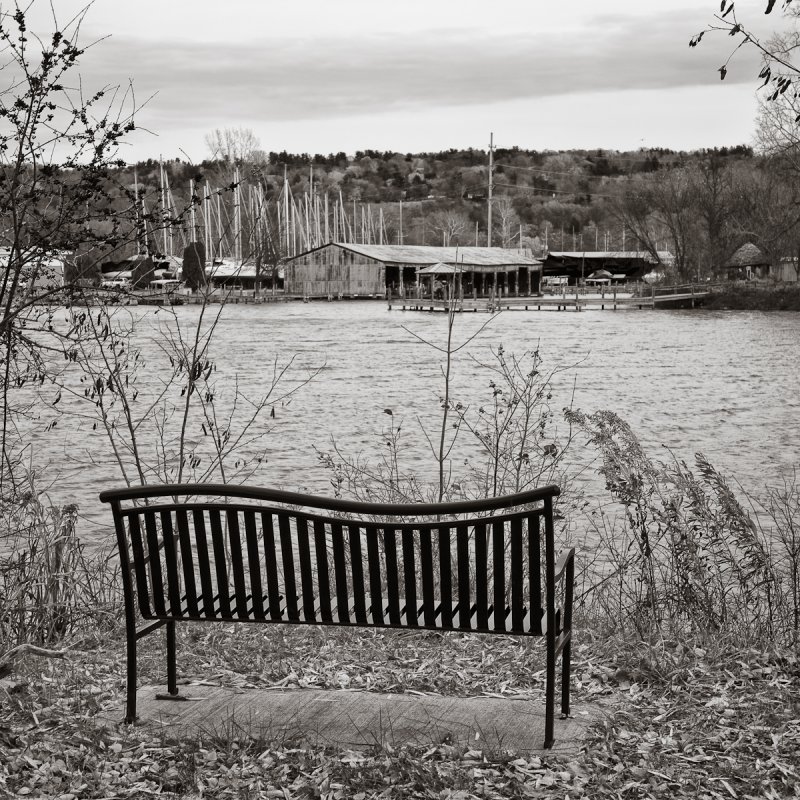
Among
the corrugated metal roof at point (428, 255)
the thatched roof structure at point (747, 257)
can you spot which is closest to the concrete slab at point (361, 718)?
the corrugated metal roof at point (428, 255)

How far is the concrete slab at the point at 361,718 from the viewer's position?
4.21 metres

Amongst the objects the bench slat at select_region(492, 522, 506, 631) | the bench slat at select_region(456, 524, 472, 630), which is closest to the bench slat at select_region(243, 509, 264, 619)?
the bench slat at select_region(456, 524, 472, 630)

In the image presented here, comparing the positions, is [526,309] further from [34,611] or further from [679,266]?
[34,611]

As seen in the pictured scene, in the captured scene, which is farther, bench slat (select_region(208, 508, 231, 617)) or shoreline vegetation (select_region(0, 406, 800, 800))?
bench slat (select_region(208, 508, 231, 617))

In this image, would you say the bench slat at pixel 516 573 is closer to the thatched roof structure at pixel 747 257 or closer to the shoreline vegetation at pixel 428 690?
the shoreline vegetation at pixel 428 690

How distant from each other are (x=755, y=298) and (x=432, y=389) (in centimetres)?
4716

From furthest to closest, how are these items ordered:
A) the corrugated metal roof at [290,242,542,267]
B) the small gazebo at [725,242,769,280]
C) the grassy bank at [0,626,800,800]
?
the corrugated metal roof at [290,242,542,267] → the small gazebo at [725,242,769,280] → the grassy bank at [0,626,800,800]

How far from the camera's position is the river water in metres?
18.2

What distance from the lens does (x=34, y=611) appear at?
6.70 metres

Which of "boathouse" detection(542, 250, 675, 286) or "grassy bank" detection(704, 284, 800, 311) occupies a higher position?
"boathouse" detection(542, 250, 675, 286)

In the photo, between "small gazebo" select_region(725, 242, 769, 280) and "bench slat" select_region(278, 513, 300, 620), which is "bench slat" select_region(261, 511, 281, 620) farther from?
"small gazebo" select_region(725, 242, 769, 280)

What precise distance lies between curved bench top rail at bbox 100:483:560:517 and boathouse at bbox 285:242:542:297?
83.4 meters

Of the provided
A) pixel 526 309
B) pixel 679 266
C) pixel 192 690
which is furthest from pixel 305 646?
pixel 679 266

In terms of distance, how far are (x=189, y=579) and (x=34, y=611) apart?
8.38 feet
